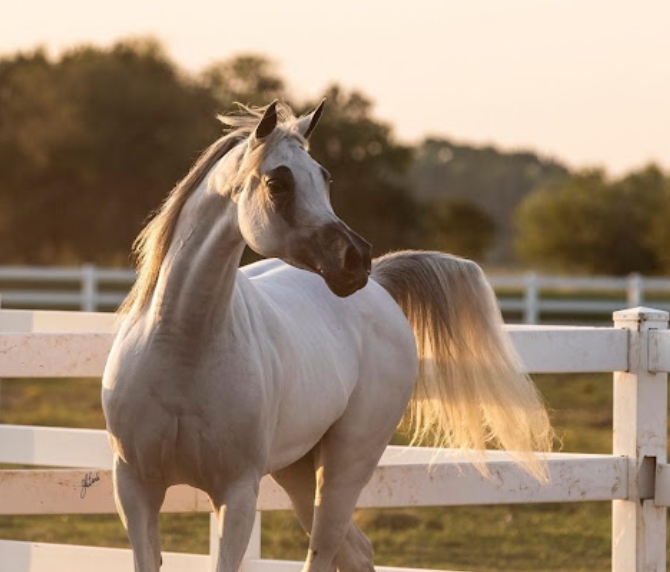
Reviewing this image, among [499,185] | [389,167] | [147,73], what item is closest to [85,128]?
[147,73]

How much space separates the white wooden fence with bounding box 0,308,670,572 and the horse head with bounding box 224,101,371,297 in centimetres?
175

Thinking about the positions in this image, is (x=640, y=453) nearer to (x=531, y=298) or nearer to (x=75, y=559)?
(x=75, y=559)

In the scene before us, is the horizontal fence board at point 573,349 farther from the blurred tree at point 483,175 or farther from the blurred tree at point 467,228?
the blurred tree at point 483,175

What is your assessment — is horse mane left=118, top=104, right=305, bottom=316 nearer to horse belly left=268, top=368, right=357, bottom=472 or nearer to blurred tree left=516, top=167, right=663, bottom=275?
horse belly left=268, top=368, right=357, bottom=472

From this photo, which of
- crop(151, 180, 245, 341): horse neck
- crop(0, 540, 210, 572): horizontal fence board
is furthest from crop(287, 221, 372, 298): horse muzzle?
crop(0, 540, 210, 572): horizontal fence board

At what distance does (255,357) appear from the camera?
4.89 meters

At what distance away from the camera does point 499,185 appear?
445 ft

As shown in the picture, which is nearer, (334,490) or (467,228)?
(334,490)

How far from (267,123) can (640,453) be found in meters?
2.77

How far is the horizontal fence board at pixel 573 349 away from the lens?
6648 millimetres

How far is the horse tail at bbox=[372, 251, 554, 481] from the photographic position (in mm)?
6098

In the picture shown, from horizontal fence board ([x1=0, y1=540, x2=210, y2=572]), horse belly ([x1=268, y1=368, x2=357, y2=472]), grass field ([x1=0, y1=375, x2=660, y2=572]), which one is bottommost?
grass field ([x1=0, y1=375, x2=660, y2=572])
